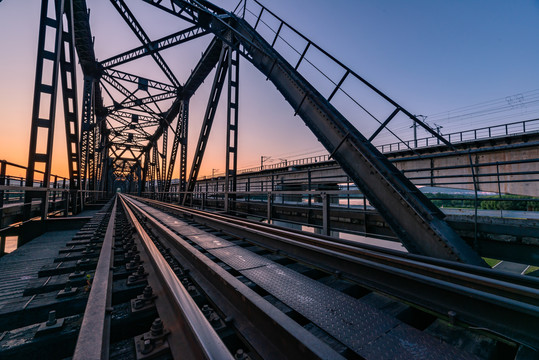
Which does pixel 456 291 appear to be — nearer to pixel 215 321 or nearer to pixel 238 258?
pixel 215 321

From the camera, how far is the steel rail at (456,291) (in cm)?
145

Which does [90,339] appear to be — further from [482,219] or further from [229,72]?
[229,72]

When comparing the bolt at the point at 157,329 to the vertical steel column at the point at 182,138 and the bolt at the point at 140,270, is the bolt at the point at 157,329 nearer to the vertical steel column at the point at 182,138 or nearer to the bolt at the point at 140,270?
the bolt at the point at 140,270

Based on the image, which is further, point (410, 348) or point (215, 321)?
point (215, 321)

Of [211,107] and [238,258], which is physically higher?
[211,107]

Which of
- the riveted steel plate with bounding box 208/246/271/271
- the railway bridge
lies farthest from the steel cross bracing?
the riveted steel plate with bounding box 208/246/271/271

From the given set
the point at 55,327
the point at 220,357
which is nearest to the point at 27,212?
the point at 55,327

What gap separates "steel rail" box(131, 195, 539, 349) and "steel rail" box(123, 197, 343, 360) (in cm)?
125

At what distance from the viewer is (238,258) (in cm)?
305

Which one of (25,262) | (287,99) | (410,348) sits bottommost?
(25,262)

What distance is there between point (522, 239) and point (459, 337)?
3746 millimetres

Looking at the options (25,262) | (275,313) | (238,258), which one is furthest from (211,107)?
(275,313)

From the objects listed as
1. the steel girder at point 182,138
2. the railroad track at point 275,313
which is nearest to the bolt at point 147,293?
the railroad track at point 275,313

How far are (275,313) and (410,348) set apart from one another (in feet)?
2.85
